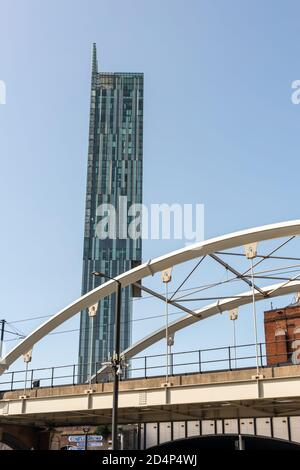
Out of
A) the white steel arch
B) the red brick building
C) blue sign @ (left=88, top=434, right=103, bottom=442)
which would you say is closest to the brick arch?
the white steel arch

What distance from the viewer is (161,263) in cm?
3141

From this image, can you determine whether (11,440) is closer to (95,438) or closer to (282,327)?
(95,438)

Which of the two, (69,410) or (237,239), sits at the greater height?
(237,239)

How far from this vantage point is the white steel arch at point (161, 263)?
93.8ft

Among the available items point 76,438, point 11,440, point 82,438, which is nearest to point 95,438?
point 82,438

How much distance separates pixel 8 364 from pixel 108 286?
412 inches

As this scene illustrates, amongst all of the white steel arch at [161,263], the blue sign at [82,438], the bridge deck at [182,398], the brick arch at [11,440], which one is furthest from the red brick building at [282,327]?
the white steel arch at [161,263]

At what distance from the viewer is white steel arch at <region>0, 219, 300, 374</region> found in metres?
28.6

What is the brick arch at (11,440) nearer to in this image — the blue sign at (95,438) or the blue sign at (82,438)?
the blue sign at (82,438)

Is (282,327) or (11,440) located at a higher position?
(282,327)

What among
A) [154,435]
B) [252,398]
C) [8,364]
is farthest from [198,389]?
[154,435]

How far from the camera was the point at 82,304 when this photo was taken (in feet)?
113
